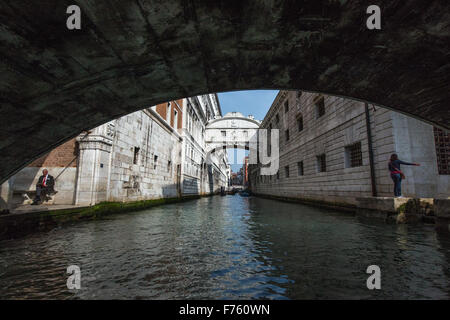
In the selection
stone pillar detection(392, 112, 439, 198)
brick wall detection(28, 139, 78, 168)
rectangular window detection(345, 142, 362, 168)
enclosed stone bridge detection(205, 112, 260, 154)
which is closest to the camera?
stone pillar detection(392, 112, 439, 198)

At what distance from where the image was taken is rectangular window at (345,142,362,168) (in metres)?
9.74

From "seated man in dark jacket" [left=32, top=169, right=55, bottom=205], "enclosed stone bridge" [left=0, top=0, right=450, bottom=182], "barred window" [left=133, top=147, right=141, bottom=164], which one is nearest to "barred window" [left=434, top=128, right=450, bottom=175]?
"enclosed stone bridge" [left=0, top=0, right=450, bottom=182]

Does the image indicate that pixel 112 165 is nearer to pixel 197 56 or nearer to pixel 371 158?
pixel 197 56

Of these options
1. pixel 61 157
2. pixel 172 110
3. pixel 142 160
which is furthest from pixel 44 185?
pixel 172 110

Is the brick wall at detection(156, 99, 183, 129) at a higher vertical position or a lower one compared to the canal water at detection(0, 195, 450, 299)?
higher

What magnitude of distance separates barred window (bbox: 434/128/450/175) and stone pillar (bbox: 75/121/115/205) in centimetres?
1260

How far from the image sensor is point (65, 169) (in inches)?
339

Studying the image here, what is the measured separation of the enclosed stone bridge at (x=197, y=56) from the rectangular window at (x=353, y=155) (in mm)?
6273

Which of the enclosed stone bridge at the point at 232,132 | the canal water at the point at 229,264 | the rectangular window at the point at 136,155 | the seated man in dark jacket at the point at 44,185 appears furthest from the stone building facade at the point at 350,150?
the enclosed stone bridge at the point at 232,132

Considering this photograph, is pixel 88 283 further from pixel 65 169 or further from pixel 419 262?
pixel 65 169

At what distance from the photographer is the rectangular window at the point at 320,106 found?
42.1 feet

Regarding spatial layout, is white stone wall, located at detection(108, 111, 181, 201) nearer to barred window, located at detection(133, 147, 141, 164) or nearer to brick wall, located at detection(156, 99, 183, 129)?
barred window, located at detection(133, 147, 141, 164)

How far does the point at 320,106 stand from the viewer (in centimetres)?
1327

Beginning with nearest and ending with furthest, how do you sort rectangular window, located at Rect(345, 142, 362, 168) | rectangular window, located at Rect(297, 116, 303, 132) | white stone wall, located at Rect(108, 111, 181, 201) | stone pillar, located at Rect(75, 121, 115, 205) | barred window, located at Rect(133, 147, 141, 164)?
stone pillar, located at Rect(75, 121, 115, 205) → rectangular window, located at Rect(345, 142, 362, 168) → white stone wall, located at Rect(108, 111, 181, 201) → barred window, located at Rect(133, 147, 141, 164) → rectangular window, located at Rect(297, 116, 303, 132)
